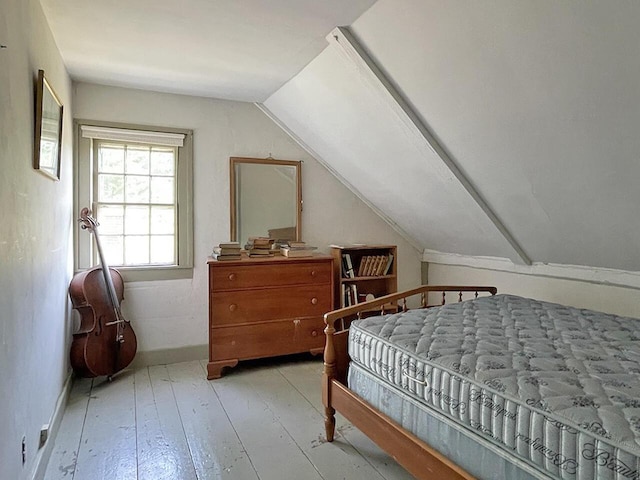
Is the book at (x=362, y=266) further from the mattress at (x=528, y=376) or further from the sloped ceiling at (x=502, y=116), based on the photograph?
the mattress at (x=528, y=376)

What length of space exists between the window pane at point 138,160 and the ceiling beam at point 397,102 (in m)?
1.98

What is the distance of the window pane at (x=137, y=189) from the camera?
141 inches

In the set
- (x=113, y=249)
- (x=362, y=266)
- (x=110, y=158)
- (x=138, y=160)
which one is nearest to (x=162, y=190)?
(x=138, y=160)

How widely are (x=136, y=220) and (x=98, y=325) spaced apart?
3.19 ft

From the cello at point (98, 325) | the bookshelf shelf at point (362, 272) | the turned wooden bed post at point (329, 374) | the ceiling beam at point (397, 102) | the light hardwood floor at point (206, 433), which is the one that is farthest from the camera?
the bookshelf shelf at point (362, 272)

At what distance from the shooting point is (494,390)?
4.63 ft

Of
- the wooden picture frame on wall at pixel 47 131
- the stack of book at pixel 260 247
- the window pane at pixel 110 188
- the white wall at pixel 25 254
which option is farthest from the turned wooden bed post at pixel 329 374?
the window pane at pixel 110 188

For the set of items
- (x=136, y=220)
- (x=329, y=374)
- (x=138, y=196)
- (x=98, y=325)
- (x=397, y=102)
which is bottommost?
(x=329, y=374)

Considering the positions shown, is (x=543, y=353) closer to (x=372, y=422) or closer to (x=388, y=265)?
(x=372, y=422)

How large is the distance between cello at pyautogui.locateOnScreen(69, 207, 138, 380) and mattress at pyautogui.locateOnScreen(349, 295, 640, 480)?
1.95 meters

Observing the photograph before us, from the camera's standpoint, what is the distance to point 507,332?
206cm

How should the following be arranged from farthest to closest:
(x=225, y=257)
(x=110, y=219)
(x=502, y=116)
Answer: (x=110, y=219) < (x=225, y=257) < (x=502, y=116)

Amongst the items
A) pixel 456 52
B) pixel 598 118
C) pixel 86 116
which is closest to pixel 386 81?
pixel 456 52

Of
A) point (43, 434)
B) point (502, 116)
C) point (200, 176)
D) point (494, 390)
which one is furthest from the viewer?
point (200, 176)
